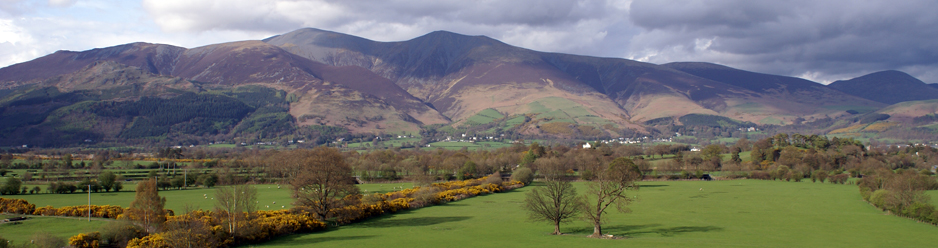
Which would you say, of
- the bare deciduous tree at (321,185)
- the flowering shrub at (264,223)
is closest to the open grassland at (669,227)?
the flowering shrub at (264,223)

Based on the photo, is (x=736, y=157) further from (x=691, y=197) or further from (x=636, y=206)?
(x=636, y=206)

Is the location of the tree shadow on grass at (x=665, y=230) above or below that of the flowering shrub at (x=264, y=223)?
below

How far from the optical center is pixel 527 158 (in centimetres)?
12169

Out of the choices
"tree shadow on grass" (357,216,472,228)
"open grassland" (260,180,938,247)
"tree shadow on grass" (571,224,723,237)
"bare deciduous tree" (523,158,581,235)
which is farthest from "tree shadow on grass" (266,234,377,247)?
"tree shadow on grass" (571,224,723,237)

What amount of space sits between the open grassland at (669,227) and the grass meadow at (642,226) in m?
0.08

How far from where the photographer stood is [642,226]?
4678cm

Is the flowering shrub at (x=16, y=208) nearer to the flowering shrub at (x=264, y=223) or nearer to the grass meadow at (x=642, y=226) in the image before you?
the flowering shrub at (x=264, y=223)

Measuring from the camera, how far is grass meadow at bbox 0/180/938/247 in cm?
3825

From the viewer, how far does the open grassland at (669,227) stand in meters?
38.1

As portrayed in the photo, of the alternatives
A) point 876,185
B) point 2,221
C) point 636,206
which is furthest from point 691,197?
point 2,221

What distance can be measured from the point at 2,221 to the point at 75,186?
38502 millimetres

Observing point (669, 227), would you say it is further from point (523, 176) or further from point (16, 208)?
point (16, 208)

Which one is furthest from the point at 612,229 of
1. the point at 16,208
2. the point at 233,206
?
the point at 16,208

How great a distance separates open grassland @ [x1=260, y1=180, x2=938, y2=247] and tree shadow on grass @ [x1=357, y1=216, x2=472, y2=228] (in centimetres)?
9
